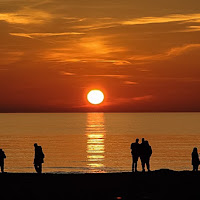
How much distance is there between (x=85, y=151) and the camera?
315 ft

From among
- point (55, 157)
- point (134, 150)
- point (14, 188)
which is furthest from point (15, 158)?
point (14, 188)

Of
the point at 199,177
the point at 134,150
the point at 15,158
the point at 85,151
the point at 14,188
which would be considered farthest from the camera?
the point at 85,151

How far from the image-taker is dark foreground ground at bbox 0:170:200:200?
18531mm

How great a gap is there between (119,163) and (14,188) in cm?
5401

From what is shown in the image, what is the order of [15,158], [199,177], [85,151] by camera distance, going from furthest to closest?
[85,151] < [15,158] < [199,177]

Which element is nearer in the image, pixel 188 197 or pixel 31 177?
pixel 188 197

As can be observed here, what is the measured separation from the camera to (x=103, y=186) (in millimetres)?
21734

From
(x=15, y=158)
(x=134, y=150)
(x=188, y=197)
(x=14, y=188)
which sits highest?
(x=15, y=158)

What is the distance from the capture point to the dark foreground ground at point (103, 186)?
18531 millimetres

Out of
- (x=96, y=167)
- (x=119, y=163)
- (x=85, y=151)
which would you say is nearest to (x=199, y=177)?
(x=96, y=167)

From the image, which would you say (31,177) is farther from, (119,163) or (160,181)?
(119,163)

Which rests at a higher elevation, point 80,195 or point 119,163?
point 119,163

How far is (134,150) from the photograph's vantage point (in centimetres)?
2809

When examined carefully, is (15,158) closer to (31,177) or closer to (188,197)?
(31,177)
